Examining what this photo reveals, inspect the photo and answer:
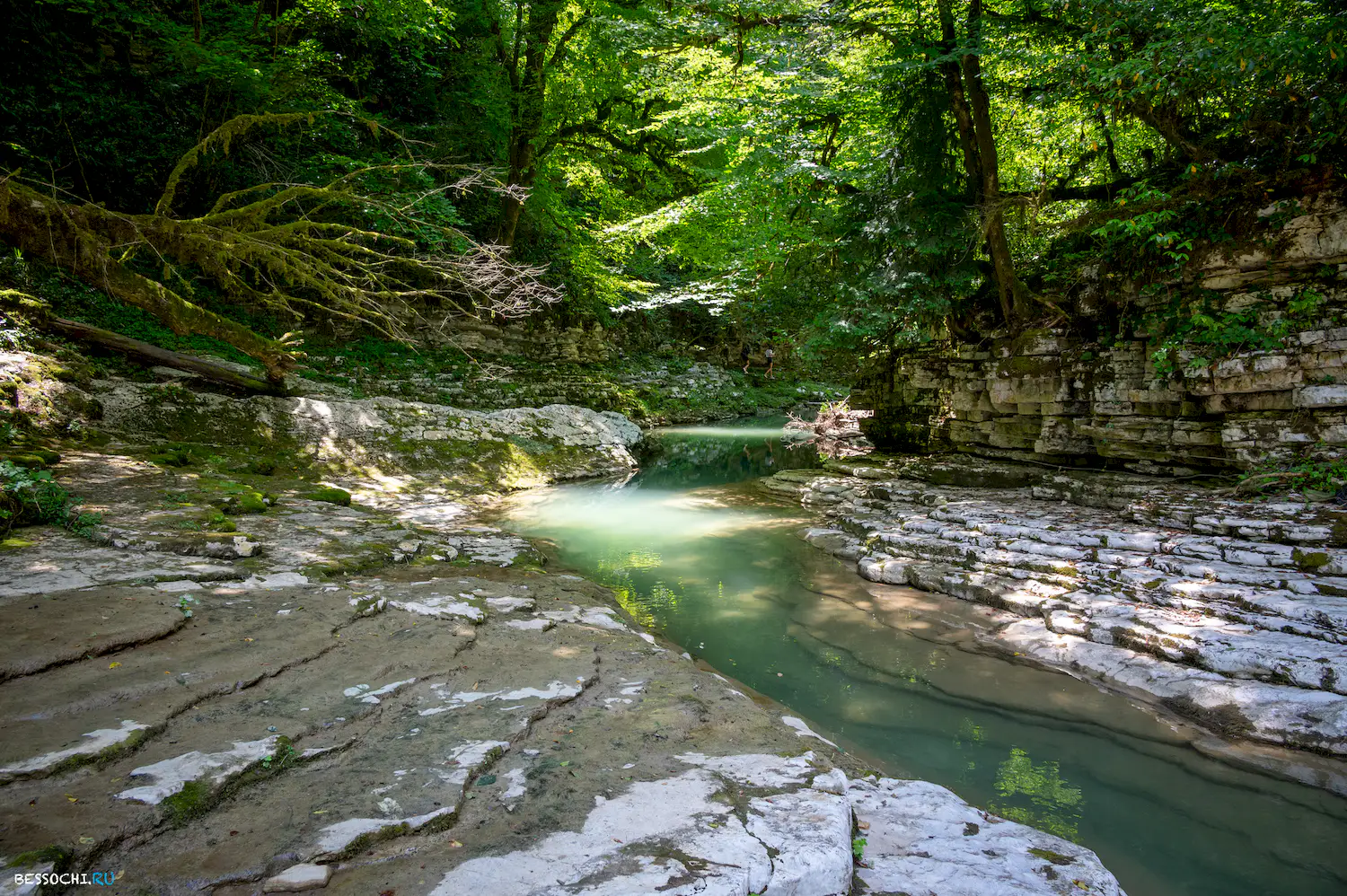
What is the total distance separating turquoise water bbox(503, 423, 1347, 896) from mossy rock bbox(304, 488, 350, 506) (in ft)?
7.70

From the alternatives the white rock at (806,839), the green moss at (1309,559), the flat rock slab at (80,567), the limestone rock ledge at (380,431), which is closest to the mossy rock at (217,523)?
the flat rock slab at (80,567)

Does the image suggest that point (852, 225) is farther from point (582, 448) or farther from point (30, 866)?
point (30, 866)

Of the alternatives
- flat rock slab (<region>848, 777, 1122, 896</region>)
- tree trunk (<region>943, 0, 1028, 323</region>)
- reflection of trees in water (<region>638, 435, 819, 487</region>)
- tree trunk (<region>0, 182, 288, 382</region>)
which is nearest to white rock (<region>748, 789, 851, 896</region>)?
flat rock slab (<region>848, 777, 1122, 896</region>)

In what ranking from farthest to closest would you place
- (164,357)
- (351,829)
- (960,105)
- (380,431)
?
(380,431)
(960,105)
(164,357)
(351,829)

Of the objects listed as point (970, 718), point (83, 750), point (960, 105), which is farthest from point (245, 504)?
point (960, 105)

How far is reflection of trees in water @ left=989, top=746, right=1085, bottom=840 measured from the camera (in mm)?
2857

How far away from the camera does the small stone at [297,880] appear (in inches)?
61.0

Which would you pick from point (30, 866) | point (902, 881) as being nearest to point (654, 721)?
point (902, 881)

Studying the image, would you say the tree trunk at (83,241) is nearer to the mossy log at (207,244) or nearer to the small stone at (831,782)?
the mossy log at (207,244)

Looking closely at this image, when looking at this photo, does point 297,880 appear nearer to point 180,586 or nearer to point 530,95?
point 180,586

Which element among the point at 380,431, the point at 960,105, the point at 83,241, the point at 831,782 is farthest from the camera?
the point at 380,431

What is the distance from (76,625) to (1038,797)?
475 centimetres

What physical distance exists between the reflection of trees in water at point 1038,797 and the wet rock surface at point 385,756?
710 millimetres

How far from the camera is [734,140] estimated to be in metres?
11.6
